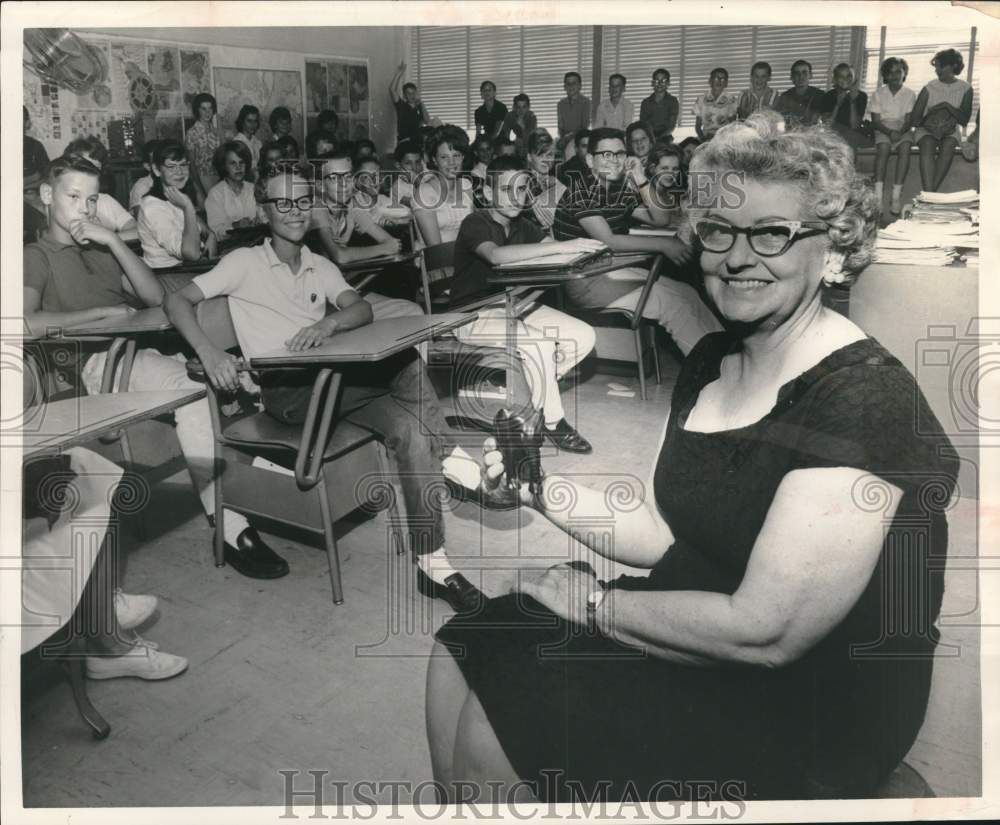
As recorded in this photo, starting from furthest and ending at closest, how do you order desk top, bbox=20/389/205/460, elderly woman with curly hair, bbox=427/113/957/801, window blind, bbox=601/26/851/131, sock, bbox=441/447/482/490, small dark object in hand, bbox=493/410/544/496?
sock, bbox=441/447/482/490
small dark object in hand, bbox=493/410/544/496
window blind, bbox=601/26/851/131
desk top, bbox=20/389/205/460
elderly woman with curly hair, bbox=427/113/957/801

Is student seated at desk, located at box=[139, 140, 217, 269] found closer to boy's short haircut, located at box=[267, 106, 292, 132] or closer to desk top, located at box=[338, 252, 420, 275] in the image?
boy's short haircut, located at box=[267, 106, 292, 132]

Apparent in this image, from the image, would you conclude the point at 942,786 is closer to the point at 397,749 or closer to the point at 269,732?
the point at 397,749

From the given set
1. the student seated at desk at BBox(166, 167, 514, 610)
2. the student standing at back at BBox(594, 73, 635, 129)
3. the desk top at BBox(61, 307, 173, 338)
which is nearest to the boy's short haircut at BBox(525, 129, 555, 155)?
the student standing at back at BBox(594, 73, 635, 129)

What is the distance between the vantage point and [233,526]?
7.66 ft

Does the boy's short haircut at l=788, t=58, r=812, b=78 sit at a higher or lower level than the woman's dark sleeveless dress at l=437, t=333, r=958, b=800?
higher

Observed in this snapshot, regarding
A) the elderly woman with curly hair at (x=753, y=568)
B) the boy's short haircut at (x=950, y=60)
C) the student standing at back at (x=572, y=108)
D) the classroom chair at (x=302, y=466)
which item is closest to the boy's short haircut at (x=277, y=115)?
the classroom chair at (x=302, y=466)

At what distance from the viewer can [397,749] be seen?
204 centimetres

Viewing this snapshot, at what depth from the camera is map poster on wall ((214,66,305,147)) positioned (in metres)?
2.13

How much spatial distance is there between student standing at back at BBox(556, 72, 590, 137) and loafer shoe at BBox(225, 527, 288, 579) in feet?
4.35

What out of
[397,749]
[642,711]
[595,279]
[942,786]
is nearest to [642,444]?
[595,279]

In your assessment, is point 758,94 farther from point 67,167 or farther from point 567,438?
point 67,167

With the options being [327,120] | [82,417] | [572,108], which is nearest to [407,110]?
[327,120]

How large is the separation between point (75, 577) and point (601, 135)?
1691 millimetres

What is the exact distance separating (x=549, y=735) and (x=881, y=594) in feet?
2.76
